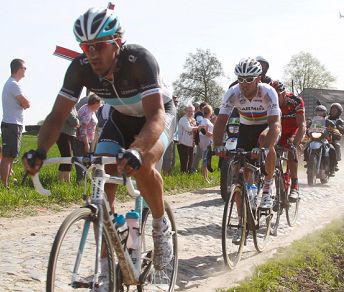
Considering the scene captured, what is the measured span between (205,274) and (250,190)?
1.38 m

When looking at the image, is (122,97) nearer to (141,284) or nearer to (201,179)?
(141,284)

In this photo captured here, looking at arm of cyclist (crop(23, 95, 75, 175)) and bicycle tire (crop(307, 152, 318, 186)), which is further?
bicycle tire (crop(307, 152, 318, 186))

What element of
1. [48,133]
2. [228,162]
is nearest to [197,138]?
[228,162]

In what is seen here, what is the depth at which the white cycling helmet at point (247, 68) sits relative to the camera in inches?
273

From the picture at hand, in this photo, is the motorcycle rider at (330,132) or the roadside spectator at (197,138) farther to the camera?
the motorcycle rider at (330,132)

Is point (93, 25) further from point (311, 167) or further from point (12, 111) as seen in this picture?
point (311, 167)

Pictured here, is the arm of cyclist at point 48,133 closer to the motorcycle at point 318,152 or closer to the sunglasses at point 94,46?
the sunglasses at point 94,46

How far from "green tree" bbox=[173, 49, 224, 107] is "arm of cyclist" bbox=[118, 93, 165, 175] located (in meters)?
81.5

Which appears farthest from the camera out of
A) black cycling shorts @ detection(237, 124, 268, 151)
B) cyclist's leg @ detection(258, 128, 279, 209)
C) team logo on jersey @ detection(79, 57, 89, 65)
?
black cycling shorts @ detection(237, 124, 268, 151)

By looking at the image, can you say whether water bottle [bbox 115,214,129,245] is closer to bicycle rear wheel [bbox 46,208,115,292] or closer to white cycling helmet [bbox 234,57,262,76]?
bicycle rear wheel [bbox 46,208,115,292]

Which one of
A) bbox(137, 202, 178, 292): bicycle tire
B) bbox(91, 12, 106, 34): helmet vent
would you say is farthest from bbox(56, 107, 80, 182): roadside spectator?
bbox(91, 12, 106, 34): helmet vent

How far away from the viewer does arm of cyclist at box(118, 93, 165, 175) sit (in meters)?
3.47

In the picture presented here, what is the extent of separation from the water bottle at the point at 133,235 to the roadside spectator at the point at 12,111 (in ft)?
18.7

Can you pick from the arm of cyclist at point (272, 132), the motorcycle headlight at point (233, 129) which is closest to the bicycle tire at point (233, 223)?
the arm of cyclist at point (272, 132)
